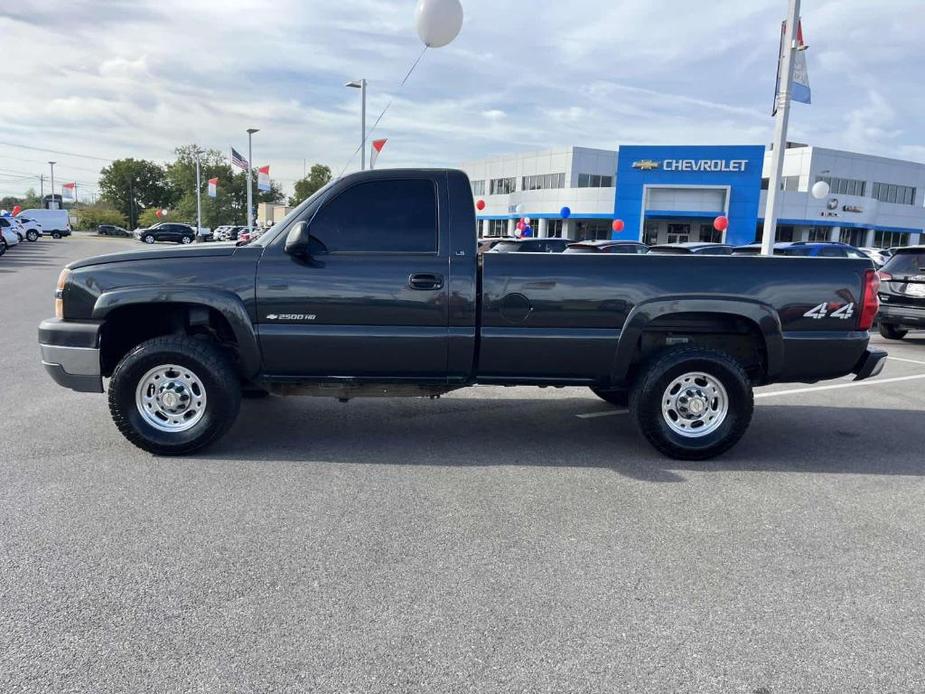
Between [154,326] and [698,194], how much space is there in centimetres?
4999

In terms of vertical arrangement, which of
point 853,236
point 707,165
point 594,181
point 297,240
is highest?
point 707,165

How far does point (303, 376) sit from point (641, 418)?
2.53 meters

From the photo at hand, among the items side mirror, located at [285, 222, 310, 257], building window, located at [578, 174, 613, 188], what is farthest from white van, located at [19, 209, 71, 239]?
side mirror, located at [285, 222, 310, 257]

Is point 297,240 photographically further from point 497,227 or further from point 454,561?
point 497,227

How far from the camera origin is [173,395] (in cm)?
498

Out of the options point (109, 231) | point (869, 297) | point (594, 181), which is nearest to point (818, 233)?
point (594, 181)

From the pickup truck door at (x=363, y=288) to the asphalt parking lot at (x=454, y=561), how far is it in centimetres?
76

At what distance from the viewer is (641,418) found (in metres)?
5.12

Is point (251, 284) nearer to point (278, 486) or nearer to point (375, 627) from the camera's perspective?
point (278, 486)

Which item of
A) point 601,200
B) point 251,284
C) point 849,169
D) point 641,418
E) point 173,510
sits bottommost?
point 173,510

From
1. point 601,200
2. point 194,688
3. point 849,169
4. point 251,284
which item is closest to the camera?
point 194,688

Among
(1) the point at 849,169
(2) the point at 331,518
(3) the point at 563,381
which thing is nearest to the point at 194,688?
(2) the point at 331,518

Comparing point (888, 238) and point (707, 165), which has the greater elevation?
point (707, 165)

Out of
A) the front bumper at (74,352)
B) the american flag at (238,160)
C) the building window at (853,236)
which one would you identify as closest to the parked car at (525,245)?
the front bumper at (74,352)
